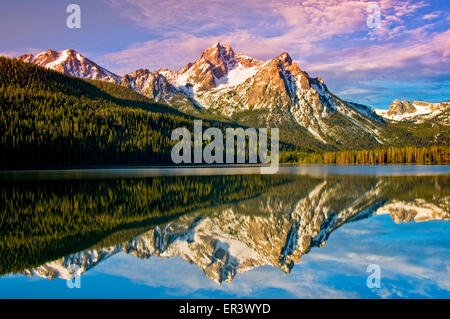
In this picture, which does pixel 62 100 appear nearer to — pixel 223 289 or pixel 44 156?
pixel 44 156

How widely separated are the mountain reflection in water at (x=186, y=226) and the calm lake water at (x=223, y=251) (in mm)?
66

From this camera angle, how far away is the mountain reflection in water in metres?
14.3

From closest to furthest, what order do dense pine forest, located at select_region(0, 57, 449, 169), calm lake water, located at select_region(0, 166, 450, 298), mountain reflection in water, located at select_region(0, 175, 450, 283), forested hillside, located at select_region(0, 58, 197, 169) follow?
calm lake water, located at select_region(0, 166, 450, 298), mountain reflection in water, located at select_region(0, 175, 450, 283), forested hillside, located at select_region(0, 58, 197, 169), dense pine forest, located at select_region(0, 57, 449, 169)

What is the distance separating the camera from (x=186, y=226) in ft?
67.8

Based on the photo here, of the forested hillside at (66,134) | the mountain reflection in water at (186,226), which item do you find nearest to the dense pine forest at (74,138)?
the forested hillside at (66,134)

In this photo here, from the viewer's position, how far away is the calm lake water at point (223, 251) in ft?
37.6

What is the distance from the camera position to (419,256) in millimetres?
15242

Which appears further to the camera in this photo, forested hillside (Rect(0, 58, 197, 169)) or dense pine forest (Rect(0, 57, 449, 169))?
dense pine forest (Rect(0, 57, 449, 169))

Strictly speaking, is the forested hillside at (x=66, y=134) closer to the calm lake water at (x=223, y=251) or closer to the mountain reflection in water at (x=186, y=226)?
the mountain reflection in water at (x=186, y=226)

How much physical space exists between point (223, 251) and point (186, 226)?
16.9ft

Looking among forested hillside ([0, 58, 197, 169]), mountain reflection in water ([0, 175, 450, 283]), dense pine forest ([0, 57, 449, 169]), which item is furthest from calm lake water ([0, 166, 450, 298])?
dense pine forest ([0, 57, 449, 169])

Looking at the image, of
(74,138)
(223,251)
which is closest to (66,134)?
(74,138)

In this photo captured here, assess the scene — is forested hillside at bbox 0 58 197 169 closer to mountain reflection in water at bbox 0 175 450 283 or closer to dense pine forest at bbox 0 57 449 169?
dense pine forest at bbox 0 57 449 169

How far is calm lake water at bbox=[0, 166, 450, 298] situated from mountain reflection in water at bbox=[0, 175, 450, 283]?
7 centimetres
